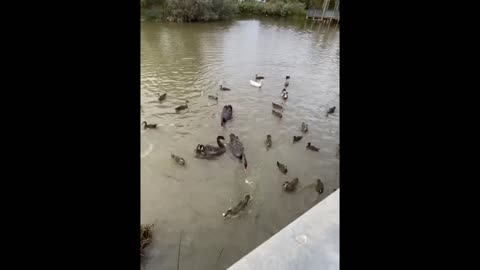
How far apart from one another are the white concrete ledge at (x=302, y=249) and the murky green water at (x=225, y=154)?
181 centimetres

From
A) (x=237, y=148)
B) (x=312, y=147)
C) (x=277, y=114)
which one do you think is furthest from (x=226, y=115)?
(x=312, y=147)

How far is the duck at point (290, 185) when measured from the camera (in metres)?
5.17

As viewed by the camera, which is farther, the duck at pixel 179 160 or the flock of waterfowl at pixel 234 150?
the duck at pixel 179 160

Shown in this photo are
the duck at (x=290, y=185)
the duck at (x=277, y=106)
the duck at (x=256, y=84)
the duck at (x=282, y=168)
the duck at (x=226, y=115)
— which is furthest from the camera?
the duck at (x=256, y=84)

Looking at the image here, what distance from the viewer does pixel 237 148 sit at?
6078 mm

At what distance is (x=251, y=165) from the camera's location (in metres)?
5.85

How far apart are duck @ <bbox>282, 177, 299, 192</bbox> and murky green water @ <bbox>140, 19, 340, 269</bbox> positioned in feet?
0.37

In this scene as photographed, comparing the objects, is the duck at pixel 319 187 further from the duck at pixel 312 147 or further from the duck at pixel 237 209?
the duck at pixel 237 209

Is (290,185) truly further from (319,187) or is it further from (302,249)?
(302,249)

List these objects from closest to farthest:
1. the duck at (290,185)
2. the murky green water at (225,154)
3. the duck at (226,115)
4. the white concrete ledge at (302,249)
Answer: the white concrete ledge at (302,249)
the murky green water at (225,154)
the duck at (290,185)
the duck at (226,115)

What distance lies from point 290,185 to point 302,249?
3.00 metres

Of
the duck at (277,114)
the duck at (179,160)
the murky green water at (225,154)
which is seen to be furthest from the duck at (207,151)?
the duck at (277,114)

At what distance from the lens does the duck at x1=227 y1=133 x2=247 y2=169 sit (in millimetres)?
5934
